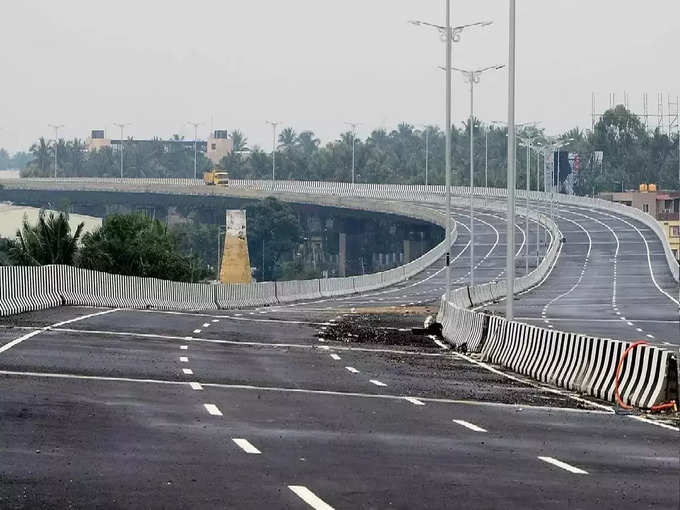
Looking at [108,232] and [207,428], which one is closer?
[207,428]

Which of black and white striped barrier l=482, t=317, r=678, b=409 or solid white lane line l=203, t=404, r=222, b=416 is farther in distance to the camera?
black and white striped barrier l=482, t=317, r=678, b=409

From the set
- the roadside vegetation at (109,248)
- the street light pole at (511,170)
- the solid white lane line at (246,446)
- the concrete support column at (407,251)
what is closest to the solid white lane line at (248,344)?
the street light pole at (511,170)

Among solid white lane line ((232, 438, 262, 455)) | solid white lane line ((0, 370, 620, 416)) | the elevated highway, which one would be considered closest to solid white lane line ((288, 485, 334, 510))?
the elevated highway

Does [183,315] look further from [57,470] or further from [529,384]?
[57,470]

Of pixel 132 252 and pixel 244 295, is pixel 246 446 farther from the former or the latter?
pixel 132 252

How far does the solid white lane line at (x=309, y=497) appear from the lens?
12.9m

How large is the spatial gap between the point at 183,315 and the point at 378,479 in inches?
1579

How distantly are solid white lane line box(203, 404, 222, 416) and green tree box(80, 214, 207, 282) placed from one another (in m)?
62.4

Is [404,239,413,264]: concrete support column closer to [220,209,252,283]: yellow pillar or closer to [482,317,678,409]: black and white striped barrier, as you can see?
[220,209,252,283]: yellow pillar

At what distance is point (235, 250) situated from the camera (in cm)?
11919

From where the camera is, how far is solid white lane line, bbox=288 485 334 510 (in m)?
12.9

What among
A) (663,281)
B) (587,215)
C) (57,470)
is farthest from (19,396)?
(587,215)

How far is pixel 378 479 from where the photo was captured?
Result: 48.6 ft

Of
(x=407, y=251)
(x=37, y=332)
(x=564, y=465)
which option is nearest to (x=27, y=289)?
(x=37, y=332)
